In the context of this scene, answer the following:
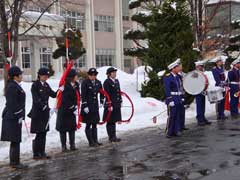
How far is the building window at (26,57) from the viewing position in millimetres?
43281

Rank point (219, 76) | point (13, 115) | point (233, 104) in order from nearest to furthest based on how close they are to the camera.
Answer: point (13, 115)
point (219, 76)
point (233, 104)

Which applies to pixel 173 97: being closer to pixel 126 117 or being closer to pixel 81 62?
pixel 126 117

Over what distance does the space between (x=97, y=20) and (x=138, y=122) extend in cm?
3969

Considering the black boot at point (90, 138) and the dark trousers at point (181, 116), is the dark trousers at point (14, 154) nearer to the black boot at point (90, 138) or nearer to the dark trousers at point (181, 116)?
the black boot at point (90, 138)

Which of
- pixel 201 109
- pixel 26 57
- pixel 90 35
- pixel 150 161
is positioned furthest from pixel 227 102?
pixel 90 35

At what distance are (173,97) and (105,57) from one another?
141ft

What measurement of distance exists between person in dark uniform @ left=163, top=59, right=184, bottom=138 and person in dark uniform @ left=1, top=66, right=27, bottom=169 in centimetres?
435

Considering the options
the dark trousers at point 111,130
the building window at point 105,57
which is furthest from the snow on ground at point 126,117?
the building window at point 105,57

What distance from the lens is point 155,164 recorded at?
8.75 meters

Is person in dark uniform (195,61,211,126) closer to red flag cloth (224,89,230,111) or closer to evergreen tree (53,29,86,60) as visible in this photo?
red flag cloth (224,89,230,111)

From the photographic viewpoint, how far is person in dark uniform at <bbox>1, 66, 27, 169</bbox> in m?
9.17

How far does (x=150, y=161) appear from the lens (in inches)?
358

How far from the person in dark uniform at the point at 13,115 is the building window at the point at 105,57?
146 feet

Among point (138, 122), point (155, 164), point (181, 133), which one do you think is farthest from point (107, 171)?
point (138, 122)
